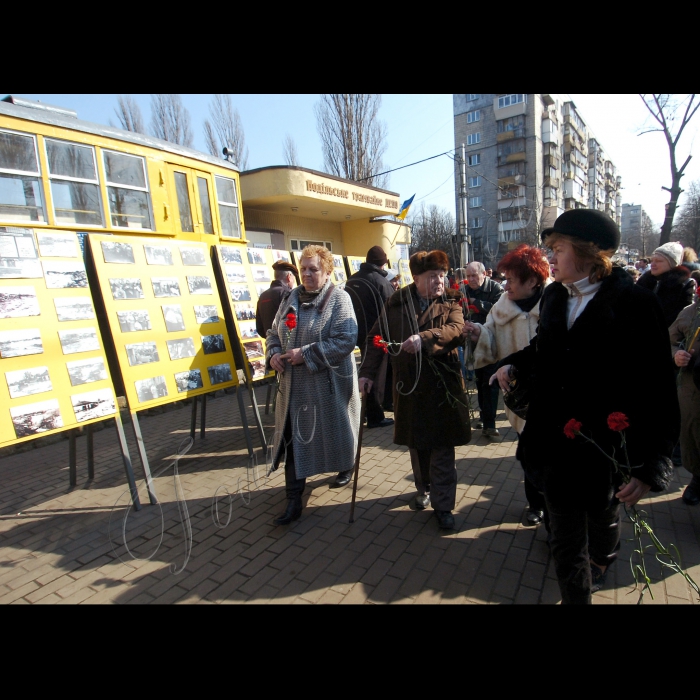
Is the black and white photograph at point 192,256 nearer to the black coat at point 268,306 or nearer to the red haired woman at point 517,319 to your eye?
the black coat at point 268,306

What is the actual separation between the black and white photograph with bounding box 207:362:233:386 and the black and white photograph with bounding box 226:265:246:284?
97cm

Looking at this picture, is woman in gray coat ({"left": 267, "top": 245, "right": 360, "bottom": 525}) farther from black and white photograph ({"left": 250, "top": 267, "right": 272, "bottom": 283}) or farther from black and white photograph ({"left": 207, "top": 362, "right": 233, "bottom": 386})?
black and white photograph ({"left": 250, "top": 267, "right": 272, "bottom": 283})

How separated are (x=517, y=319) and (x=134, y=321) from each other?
3.11 m

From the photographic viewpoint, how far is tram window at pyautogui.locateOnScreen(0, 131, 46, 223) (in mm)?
5059

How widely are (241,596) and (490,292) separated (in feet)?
14.4

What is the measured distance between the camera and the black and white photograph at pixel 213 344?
4.11 metres

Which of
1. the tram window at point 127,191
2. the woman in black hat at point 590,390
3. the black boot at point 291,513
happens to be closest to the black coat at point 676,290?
the woman in black hat at point 590,390

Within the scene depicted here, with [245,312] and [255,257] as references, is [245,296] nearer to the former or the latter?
[245,312]

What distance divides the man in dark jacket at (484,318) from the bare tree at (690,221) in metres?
25.1

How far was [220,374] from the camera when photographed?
4164 mm

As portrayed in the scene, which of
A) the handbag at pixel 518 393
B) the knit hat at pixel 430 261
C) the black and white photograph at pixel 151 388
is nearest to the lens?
A: the handbag at pixel 518 393

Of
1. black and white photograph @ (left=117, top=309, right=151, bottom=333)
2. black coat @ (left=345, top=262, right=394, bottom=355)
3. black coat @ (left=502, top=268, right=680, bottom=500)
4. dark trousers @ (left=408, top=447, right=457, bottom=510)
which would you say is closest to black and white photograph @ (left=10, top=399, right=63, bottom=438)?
black and white photograph @ (left=117, top=309, right=151, bottom=333)

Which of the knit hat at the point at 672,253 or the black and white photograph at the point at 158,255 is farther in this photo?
the knit hat at the point at 672,253
